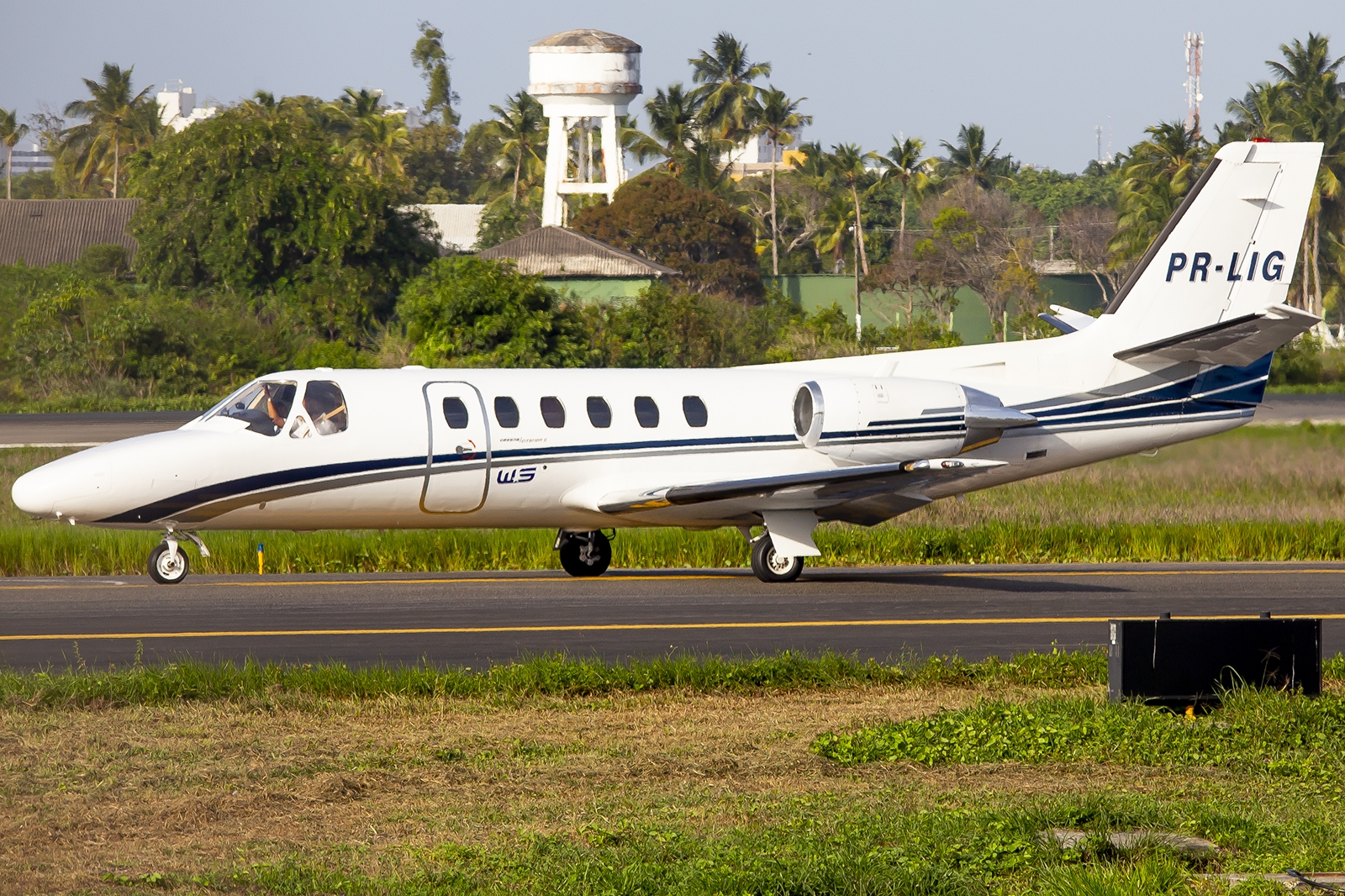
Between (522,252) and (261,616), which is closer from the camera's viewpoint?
(261,616)

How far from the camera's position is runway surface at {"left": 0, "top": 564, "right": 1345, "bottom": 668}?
51.5 ft

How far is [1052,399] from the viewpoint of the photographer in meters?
23.2

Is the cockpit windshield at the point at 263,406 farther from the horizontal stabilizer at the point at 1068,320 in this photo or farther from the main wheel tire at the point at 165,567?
the horizontal stabilizer at the point at 1068,320

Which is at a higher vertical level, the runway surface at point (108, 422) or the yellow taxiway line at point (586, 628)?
the runway surface at point (108, 422)

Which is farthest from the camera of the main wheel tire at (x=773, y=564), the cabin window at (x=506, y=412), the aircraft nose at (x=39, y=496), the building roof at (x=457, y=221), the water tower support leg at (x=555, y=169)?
the building roof at (x=457, y=221)

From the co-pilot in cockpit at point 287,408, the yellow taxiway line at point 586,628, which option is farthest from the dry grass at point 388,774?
the co-pilot in cockpit at point 287,408

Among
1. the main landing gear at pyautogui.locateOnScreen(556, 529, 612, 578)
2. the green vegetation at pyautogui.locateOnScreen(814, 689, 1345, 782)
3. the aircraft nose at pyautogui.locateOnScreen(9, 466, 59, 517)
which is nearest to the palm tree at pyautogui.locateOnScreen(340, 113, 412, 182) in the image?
the main landing gear at pyautogui.locateOnScreen(556, 529, 612, 578)

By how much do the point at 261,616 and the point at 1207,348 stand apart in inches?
533

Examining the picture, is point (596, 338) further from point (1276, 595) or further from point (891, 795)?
point (891, 795)

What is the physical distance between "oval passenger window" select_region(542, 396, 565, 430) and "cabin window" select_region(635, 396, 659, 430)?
1.03m

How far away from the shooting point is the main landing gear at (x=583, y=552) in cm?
2270

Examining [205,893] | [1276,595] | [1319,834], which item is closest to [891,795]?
[1319,834]

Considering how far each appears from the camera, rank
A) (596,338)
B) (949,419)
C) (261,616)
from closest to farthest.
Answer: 1. (261,616)
2. (949,419)
3. (596,338)

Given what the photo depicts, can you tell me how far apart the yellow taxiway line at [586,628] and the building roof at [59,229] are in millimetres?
72790
